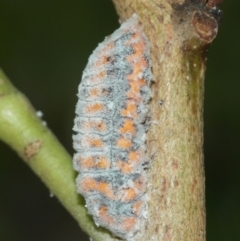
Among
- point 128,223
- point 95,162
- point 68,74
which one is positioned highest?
point 95,162

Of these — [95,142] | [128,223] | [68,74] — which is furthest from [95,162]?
[68,74]

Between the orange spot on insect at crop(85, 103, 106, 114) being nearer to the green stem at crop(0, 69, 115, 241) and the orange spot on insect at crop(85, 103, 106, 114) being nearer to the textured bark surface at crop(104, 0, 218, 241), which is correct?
the textured bark surface at crop(104, 0, 218, 241)

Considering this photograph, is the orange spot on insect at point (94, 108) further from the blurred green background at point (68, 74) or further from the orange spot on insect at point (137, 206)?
the blurred green background at point (68, 74)

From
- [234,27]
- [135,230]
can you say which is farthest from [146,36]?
[234,27]

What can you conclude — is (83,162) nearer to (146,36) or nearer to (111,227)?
(111,227)

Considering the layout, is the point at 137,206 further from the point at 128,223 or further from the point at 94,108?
the point at 94,108

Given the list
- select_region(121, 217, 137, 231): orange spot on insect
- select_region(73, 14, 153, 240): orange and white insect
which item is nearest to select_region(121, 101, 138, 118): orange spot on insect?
select_region(73, 14, 153, 240): orange and white insect
